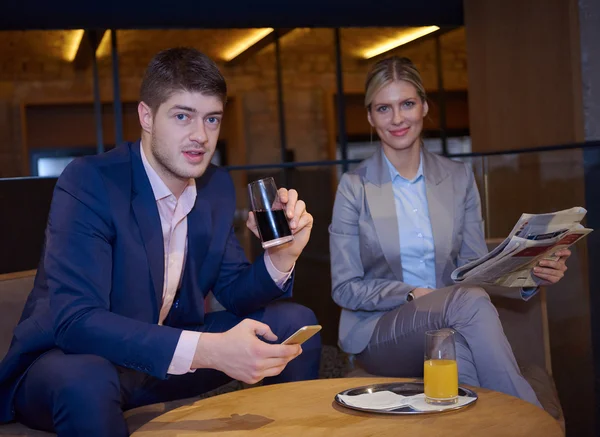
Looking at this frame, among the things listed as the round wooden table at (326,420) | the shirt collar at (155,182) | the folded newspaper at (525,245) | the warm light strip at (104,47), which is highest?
the warm light strip at (104,47)

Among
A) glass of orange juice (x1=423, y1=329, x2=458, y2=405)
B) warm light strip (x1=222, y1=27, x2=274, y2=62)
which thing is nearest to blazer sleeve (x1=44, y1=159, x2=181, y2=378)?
glass of orange juice (x1=423, y1=329, x2=458, y2=405)

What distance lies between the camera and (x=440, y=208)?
266 centimetres

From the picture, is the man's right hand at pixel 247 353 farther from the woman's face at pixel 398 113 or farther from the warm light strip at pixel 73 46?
the warm light strip at pixel 73 46

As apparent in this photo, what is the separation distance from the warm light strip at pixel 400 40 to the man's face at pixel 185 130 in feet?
10.9

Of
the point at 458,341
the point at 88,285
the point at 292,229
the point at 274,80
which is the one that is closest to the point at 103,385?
the point at 88,285

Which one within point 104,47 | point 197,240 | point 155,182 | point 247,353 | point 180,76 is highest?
point 104,47

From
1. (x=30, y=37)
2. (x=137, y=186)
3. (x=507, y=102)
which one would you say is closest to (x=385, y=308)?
(x=137, y=186)

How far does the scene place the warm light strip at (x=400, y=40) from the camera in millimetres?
5312

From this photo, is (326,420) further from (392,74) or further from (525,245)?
(392,74)

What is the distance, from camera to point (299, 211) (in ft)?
6.82

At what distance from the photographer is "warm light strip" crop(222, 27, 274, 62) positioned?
5176 mm

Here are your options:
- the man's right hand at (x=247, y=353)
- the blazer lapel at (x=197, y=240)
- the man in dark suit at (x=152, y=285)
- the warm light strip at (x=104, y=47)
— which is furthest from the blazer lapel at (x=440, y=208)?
the warm light strip at (x=104, y=47)

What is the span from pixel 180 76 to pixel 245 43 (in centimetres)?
320

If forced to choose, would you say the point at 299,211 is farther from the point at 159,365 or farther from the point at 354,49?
the point at 354,49
